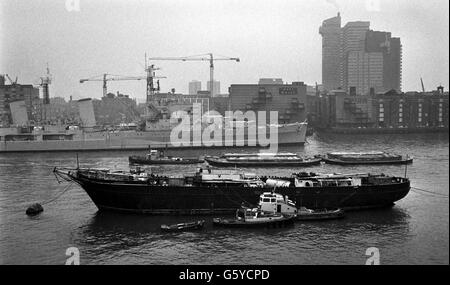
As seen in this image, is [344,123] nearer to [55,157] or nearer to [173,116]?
[173,116]

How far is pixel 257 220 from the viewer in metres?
13.9

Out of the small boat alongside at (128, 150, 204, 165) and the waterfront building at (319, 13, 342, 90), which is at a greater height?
the waterfront building at (319, 13, 342, 90)

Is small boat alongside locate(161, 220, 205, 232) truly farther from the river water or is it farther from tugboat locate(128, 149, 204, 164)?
tugboat locate(128, 149, 204, 164)

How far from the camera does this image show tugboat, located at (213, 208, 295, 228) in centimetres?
1383

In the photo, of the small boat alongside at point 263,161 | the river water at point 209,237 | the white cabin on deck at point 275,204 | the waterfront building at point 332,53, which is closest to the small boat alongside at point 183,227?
the river water at point 209,237

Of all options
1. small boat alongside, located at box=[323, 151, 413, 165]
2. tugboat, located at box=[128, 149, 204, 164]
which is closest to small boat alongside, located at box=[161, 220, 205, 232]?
tugboat, located at box=[128, 149, 204, 164]

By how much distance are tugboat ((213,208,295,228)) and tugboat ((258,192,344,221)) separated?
28 centimetres

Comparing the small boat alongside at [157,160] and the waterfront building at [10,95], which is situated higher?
the waterfront building at [10,95]

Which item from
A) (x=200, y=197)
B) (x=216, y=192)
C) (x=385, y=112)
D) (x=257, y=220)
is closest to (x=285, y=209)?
(x=257, y=220)

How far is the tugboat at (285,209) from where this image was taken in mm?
14578

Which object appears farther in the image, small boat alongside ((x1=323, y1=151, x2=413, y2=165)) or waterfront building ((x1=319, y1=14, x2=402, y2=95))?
waterfront building ((x1=319, y1=14, x2=402, y2=95))

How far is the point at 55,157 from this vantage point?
34094 millimetres

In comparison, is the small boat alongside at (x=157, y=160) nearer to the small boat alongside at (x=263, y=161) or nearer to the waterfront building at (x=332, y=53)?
the small boat alongside at (x=263, y=161)
